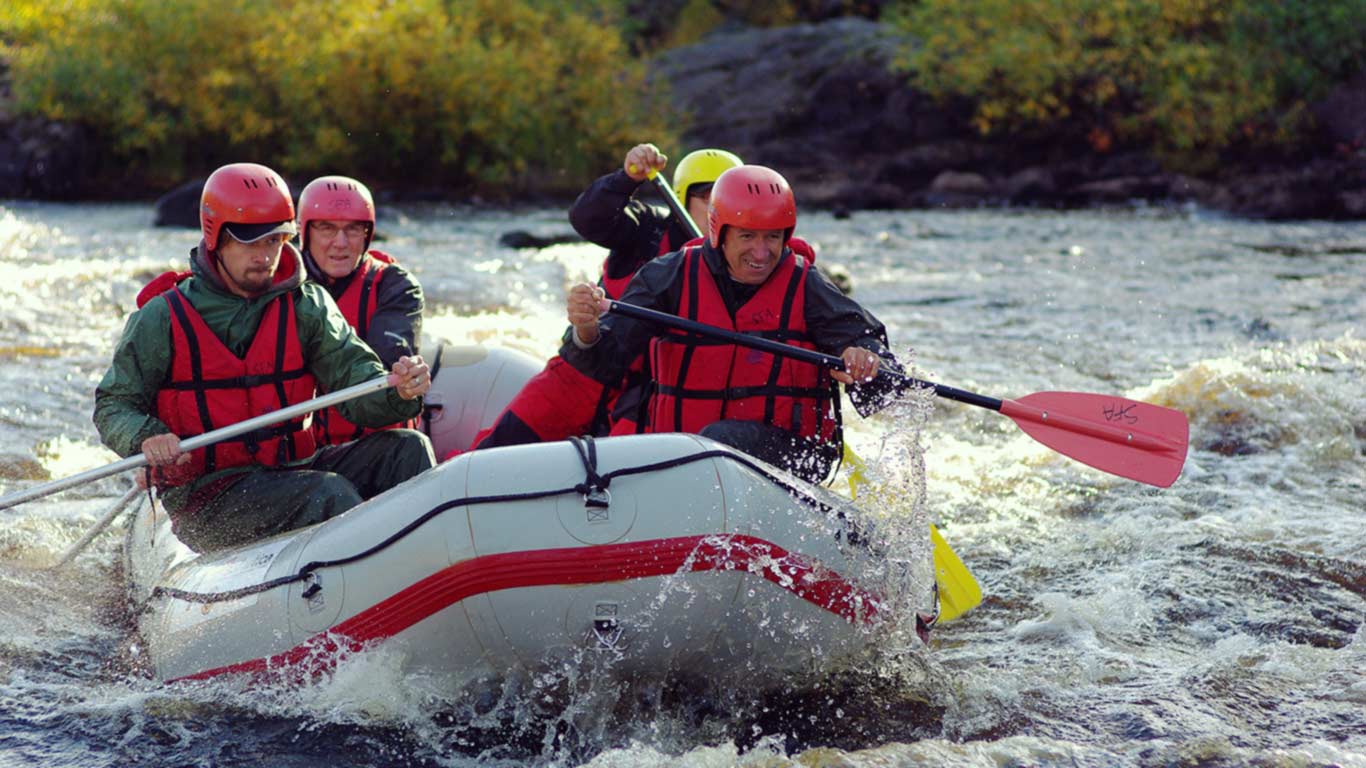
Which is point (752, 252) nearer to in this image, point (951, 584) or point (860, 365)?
point (860, 365)

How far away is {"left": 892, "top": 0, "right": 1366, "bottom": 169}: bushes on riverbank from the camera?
20750 millimetres

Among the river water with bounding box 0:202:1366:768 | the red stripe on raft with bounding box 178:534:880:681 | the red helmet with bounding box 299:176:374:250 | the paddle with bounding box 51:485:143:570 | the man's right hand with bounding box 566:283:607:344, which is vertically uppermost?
the red helmet with bounding box 299:176:374:250

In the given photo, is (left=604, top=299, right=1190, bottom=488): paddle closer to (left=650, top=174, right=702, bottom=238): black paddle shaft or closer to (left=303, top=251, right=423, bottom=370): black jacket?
(left=650, top=174, right=702, bottom=238): black paddle shaft

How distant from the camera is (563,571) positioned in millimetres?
3395

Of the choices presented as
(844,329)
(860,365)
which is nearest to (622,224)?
(844,329)

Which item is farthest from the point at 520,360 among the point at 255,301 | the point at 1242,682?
the point at 1242,682

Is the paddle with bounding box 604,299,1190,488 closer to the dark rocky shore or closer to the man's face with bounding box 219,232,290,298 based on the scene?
the man's face with bounding box 219,232,290,298

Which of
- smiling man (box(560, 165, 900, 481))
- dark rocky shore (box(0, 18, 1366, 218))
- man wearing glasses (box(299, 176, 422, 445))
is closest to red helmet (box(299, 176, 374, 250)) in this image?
man wearing glasses (box(299, 176, 422, 445))

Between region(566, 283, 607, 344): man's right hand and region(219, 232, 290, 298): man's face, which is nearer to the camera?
region(219, 232, 290, 298): man's face

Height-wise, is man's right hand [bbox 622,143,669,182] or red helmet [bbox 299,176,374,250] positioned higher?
man's right hand [bbox 622,143,669,182]

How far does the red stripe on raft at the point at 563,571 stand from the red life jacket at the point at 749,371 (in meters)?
0.81

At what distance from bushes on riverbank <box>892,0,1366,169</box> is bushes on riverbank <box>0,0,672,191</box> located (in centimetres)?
577

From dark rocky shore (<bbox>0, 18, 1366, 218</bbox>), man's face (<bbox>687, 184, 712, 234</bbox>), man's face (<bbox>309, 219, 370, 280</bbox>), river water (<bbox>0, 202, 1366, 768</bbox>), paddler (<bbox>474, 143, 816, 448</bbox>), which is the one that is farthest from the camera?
dark rocky shore (<bbox>0, 18, 1366, 218</bbox>)

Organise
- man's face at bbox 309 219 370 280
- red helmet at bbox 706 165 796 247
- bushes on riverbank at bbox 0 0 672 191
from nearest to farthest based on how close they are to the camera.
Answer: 1. red helmet at bbox 706 165 796 247
2. man's face at bbox 309 219 370 280
3. bushes on riverbank at bbox 0 0 672 191
